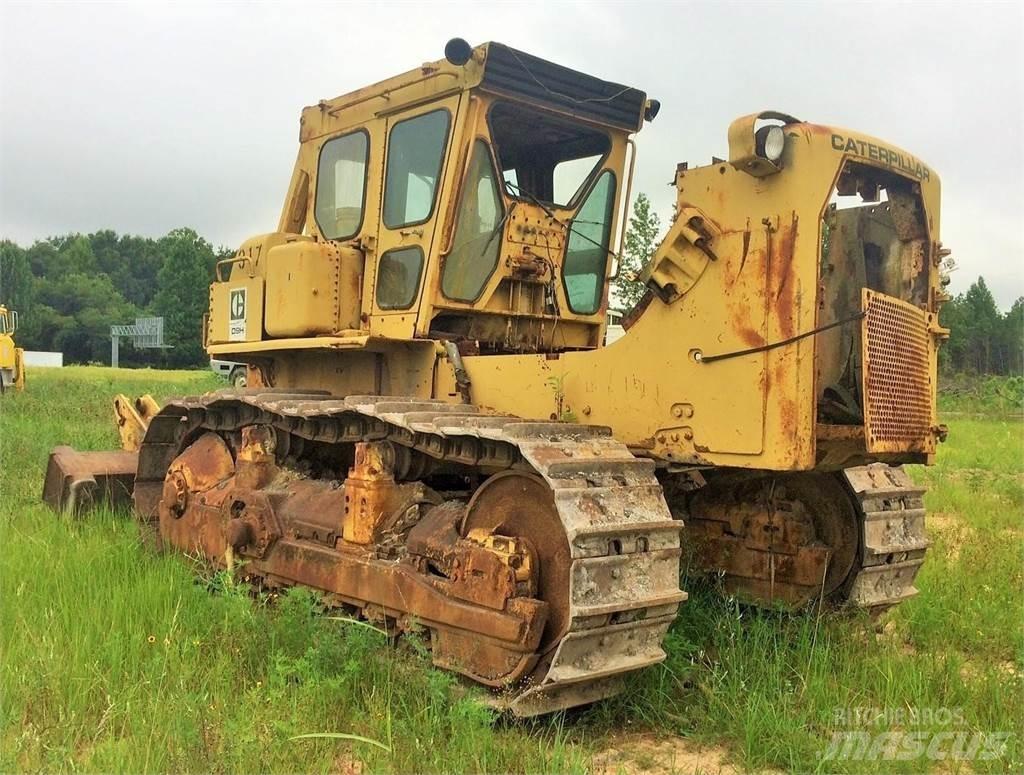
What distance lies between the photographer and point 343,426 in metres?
5.37

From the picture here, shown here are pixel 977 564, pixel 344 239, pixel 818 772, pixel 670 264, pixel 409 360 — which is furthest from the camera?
pixel 977 564

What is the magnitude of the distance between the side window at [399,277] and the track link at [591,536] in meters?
1.22

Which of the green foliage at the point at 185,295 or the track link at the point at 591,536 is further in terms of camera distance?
the green foliage at the point at 185,295

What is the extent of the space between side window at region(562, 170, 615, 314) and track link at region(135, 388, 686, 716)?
1.98 meters

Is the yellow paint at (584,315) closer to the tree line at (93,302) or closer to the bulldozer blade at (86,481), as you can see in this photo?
the bulldozer blade at (86,481)

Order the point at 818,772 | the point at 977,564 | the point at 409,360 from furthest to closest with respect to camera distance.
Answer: the point at 977,564 < the point at 409,360 < the point at 818,772

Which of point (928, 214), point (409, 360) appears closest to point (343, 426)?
point (409, 360)

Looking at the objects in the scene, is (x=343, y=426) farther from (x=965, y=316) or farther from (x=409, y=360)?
(x=965, y=316)

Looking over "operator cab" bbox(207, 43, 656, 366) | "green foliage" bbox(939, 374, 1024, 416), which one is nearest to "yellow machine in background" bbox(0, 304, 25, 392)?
"operator cab" bbox(207, 43, 656, 366)

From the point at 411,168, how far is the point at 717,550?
306 centimetres

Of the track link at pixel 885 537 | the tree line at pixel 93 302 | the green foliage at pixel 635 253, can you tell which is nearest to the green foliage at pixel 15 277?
the tree line at pixel 93 302

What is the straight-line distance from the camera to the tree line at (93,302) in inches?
2862

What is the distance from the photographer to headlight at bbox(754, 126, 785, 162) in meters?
3.88

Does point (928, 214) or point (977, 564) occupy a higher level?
point (928, 214)
